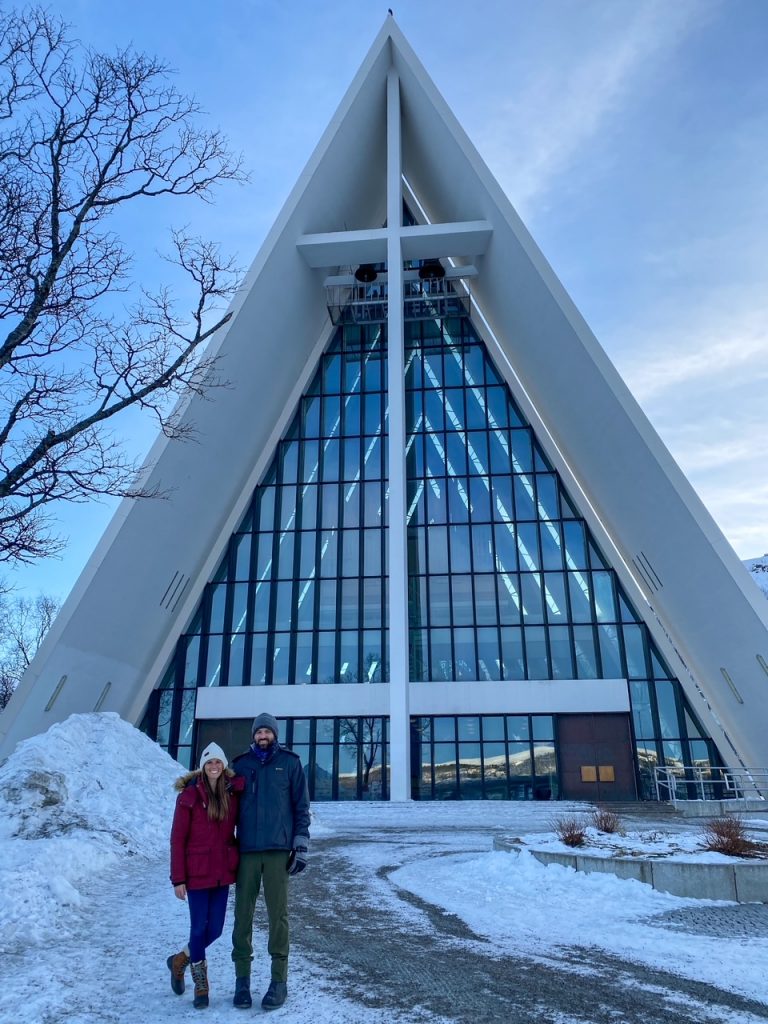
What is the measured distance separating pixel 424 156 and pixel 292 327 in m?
8.07

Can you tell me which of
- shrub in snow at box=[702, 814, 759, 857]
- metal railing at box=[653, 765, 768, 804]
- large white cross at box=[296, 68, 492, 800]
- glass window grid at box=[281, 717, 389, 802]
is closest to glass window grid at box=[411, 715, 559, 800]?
glass window grid at box=[281, 717, 389, 802]

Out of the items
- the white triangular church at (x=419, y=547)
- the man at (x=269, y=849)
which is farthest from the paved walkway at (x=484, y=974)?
the white triangular church at (x=419, y=547)

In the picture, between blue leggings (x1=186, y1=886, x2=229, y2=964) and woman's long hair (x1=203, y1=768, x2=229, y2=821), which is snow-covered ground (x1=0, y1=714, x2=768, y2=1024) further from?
woman's long hair (x1=203, y1=768, x2=229, y2=821)

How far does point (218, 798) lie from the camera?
3.85 metres

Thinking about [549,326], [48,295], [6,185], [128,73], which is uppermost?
[549,326]

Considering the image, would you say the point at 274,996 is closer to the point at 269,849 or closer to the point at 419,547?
the point at 269,849

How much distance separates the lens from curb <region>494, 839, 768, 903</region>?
6254 mm

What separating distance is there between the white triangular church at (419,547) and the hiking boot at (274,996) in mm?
15054

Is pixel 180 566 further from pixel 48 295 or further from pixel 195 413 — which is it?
pixel 48 295

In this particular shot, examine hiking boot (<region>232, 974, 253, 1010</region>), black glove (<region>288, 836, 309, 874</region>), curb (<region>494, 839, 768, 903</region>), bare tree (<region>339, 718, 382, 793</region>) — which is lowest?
hiking boot (<region>232, 974, 253, 1010</region>)

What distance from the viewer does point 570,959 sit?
14.5 feet

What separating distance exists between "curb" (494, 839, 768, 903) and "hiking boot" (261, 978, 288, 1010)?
4.29 metres

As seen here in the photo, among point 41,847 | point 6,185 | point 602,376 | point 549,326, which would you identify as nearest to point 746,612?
point 602,376

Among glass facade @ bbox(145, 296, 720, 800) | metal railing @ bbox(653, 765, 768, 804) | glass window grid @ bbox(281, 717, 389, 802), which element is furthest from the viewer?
glass facade @ bbox(145, 296, 720, 800)
